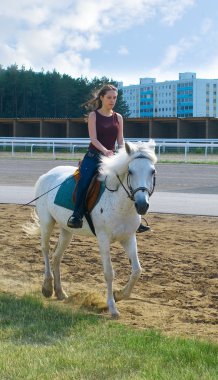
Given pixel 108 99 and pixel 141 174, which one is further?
pixel 108 99

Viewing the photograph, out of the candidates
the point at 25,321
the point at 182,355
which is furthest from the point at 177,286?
the point at 182,355

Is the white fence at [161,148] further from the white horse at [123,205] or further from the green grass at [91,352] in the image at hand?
the green grass at [91,352]

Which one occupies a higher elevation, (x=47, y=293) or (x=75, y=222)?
(x=75, y=222)

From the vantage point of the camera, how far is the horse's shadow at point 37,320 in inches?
275

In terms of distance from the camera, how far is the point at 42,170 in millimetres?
30625

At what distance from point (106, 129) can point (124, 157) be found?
678 mm

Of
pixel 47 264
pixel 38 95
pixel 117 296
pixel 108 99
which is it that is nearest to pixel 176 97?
pixel 38 95

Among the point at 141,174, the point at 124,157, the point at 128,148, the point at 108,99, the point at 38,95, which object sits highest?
the point at 38,95

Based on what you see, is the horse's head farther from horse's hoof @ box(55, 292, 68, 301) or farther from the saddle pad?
horse's hoof @ box(55, 292, 68, 301)

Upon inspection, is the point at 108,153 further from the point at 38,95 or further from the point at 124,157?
the point at 38,95

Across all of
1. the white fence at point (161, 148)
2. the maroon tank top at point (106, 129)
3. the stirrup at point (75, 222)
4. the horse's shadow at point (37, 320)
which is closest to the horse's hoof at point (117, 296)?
the horse's shadow at point (37, 320)

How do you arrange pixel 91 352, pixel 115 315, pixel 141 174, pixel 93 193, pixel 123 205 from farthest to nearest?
pixel 93 193 < pixel 123 205 < pixel 115 315 < pixel 141 174 < pixel 91 352

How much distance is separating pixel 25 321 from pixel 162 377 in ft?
7.88

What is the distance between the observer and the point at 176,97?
402ft
